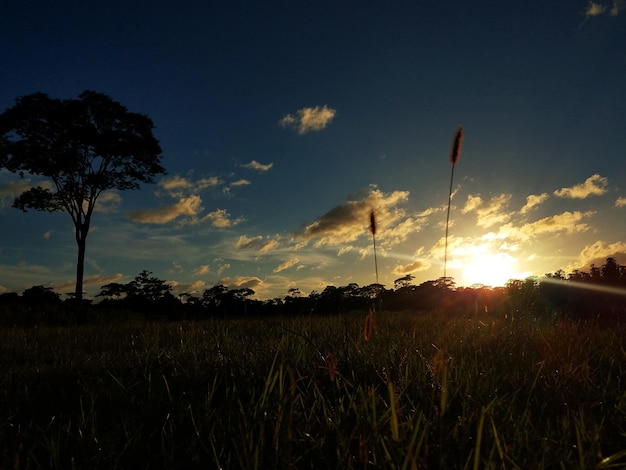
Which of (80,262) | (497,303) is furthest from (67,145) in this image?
(497,303)

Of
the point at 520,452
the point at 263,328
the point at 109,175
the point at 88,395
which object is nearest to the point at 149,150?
the point at 109,175

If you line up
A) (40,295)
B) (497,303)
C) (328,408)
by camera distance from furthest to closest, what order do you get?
(40,295) < (497,303) < (328,408)

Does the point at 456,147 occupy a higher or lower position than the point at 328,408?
higher

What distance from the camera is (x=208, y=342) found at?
4352 millimetres

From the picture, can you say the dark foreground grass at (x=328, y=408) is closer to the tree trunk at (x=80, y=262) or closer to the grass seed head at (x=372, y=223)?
the grass seed head at (x=372, y=223)

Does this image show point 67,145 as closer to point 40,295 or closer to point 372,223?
point 40,295

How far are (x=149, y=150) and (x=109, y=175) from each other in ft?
8.19

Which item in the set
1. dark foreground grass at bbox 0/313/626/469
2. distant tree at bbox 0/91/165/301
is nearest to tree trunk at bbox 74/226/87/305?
distant tree at bbox 0/91/165/301

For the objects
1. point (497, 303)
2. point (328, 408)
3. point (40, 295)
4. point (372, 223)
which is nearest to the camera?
point (328, 408)

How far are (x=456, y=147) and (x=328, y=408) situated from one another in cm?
233

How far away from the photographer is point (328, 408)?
2111mm

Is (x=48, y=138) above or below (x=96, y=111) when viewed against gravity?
below

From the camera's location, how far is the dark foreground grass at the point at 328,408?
1470 millimetres

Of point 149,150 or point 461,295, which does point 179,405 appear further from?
point 149,150
